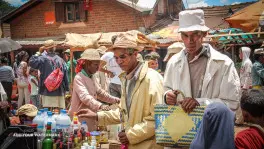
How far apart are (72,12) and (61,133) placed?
57.9 feet

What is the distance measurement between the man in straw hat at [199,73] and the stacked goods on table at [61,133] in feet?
4.81

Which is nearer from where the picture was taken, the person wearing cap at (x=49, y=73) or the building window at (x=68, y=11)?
the person wearing cap at (x=49, y=73)

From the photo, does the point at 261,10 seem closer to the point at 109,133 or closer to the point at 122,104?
the point at 109,133

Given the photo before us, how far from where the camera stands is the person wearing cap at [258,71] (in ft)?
26.8

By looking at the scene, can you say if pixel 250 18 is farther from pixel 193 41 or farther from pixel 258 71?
pixel 193 41

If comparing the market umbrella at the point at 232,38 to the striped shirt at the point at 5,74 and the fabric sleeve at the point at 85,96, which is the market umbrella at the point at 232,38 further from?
the fabric sleeve at the point at 85,96

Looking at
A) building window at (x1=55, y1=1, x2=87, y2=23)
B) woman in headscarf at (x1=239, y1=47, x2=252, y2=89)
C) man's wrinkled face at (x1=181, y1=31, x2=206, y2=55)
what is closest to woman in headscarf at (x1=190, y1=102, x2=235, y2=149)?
man's wrinkled face at (x1=181, y1=31, x2=206, y2=55)

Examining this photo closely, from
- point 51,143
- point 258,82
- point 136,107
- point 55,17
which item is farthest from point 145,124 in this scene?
point 55,17

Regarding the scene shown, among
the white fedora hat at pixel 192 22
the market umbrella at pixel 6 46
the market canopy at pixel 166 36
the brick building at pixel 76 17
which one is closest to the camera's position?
the white fedora hat at pixel 192 22

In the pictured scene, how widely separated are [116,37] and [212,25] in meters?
16.5

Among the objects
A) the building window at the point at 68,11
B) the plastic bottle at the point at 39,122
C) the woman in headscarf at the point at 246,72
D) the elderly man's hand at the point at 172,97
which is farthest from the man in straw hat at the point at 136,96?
the building window at the point at 68,11

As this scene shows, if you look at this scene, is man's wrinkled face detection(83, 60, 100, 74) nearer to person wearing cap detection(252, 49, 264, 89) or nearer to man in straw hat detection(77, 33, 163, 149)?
man in straw hat detection(77, 33, 163, 149)

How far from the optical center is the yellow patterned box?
8.50 ft

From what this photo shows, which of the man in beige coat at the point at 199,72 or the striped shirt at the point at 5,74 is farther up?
the man in beige coat at the point at 199,72
